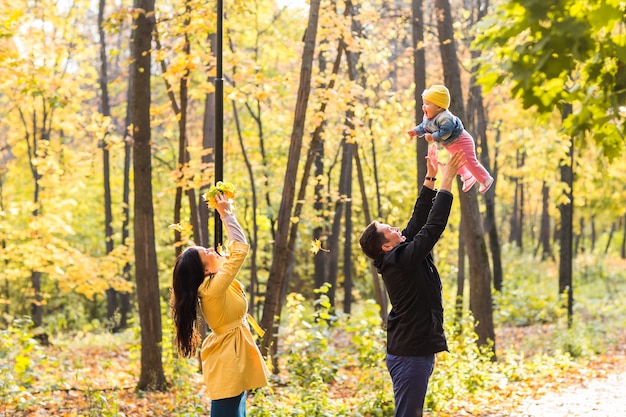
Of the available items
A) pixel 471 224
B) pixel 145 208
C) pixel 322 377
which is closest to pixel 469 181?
pixel 322 377

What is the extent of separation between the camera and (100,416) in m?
7.53

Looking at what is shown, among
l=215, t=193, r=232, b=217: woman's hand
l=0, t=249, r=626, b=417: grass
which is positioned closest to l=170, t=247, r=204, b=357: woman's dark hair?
l=215, t=193, r=232, b=217: woman's hand

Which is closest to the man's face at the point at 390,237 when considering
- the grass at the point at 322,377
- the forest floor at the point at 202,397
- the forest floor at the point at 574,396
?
the grass at the point at 322,377

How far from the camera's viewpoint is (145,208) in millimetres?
10008

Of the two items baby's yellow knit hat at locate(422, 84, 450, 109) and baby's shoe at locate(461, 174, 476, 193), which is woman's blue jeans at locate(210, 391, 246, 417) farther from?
baby's yellow knit hat at locate(422, 84, 450, 109)

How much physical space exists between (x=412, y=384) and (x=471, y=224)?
7.41 meters

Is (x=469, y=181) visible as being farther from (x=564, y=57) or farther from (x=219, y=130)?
(x=219, y=130)

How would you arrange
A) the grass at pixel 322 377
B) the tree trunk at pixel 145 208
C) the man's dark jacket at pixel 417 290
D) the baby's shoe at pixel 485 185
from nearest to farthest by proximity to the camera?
1. the man's dark jacket at pixel 417 290
2. the baby's shoe at pixel 485 185
3. the grass at pixel 322 377
4. the tree trunk at pixel 145 208

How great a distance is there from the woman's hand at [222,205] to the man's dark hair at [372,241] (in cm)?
102

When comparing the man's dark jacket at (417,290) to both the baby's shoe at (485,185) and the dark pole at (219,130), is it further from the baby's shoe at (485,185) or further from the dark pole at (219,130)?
the dark pole at (219,130)

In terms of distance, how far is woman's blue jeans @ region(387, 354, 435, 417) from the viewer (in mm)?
4594

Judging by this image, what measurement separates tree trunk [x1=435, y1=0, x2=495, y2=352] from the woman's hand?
21.8 ft

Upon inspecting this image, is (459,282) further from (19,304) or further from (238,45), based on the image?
(19,304)

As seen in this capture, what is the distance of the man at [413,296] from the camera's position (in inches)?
179
